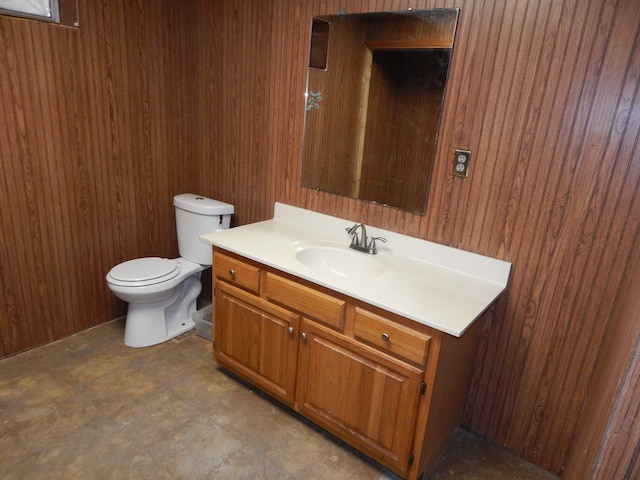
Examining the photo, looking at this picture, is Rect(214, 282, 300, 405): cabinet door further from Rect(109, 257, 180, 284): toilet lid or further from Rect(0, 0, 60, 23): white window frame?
Rect(0, 0, 60, 23): white window frame

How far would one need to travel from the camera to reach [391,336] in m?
1.51

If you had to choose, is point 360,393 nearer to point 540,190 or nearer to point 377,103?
point 540,190

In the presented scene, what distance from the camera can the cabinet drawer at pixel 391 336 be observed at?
1.45 meters

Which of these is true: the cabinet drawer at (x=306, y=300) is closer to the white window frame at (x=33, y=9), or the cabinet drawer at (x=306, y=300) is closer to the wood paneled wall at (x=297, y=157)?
the wood paneled wall at (x=297, y=157)

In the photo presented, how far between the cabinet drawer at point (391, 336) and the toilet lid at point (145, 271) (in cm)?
128

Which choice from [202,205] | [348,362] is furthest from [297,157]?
[348,362]

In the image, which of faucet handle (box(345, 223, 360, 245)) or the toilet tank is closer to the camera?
faucet handle (box(345, 223, 360, 245))

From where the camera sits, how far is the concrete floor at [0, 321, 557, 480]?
1674mm

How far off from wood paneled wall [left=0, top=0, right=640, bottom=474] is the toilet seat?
26 centimetres

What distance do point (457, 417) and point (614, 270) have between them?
92cm


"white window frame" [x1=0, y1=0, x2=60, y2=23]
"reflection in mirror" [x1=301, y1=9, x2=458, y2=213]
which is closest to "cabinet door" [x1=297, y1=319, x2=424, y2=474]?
"reflection in mirror" [x1=301, y1=9, x2=458, y2=213]

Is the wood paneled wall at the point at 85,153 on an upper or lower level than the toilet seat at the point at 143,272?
upper

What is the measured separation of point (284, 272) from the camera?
5.88 ft

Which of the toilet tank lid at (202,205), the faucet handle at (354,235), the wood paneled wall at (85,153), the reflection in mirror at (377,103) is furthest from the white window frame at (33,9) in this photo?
the faucet handle at (354,235)
